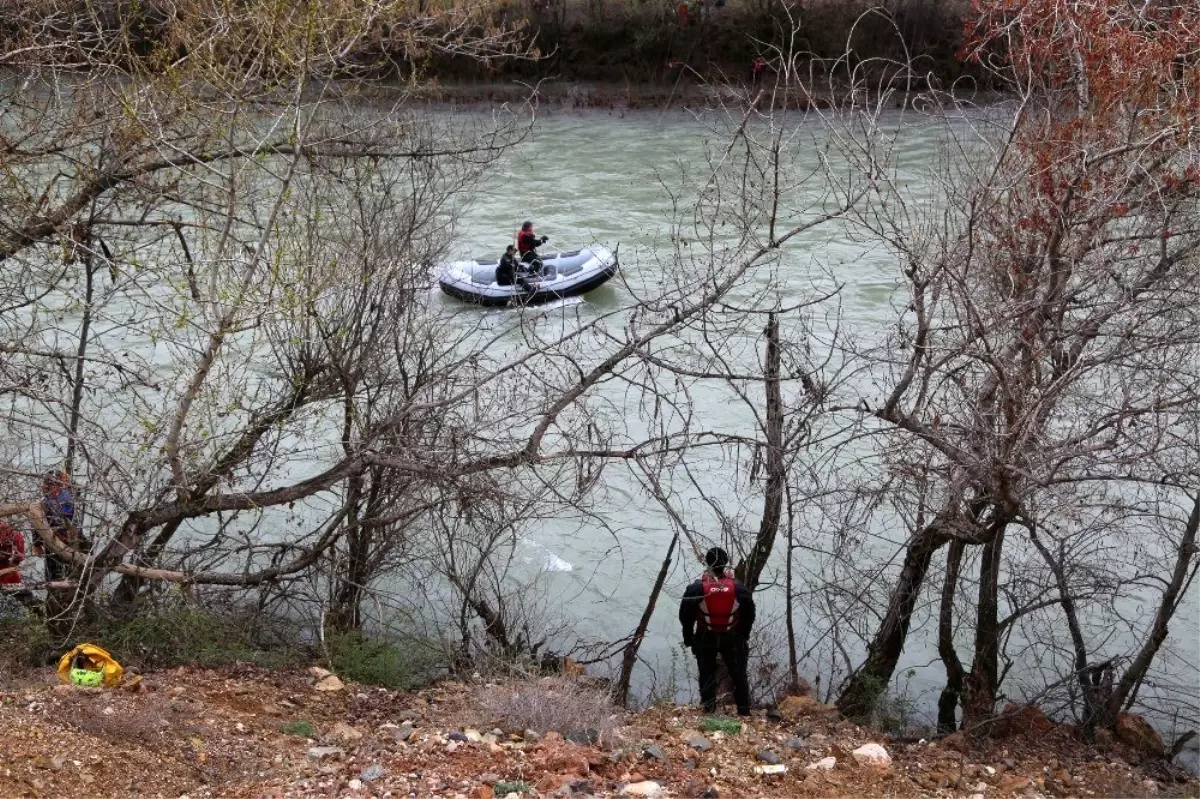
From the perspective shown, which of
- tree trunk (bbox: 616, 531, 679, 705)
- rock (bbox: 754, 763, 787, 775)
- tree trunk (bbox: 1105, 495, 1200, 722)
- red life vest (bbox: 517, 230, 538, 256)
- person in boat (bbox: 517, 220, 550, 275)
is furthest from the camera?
red life vest (bbox: 517, 230, 538, 256)

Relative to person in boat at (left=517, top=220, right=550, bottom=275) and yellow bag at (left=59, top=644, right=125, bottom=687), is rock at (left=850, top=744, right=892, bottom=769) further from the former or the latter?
person in boat at (left=517, top=220, right=550, bottom=275)

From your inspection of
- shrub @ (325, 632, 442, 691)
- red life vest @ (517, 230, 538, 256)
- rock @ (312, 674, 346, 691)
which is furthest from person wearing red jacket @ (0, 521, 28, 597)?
red life vest @ (517, 230, 538, 256)

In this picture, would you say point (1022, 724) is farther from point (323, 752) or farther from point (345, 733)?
point (323, 752)

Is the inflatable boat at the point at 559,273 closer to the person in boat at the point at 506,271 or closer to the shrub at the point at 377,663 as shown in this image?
the person in boat at the point at 506,271

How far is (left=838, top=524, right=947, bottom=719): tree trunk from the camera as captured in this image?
32.2 ft

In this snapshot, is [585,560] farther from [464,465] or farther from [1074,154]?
[1074,154]

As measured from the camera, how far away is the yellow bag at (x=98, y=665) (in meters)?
8.38

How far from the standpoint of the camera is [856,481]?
9930 millimetres

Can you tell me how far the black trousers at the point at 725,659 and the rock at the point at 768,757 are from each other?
1.41m

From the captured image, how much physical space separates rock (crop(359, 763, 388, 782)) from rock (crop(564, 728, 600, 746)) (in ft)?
3.94

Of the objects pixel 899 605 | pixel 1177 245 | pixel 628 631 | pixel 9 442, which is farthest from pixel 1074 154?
pixel 9 442

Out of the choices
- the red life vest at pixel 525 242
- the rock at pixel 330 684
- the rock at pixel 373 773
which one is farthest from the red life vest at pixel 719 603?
the red life vest at pixel 525 242

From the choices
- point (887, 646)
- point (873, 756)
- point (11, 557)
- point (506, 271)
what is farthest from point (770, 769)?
point (506, 271)

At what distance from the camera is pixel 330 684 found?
9.45 meters
